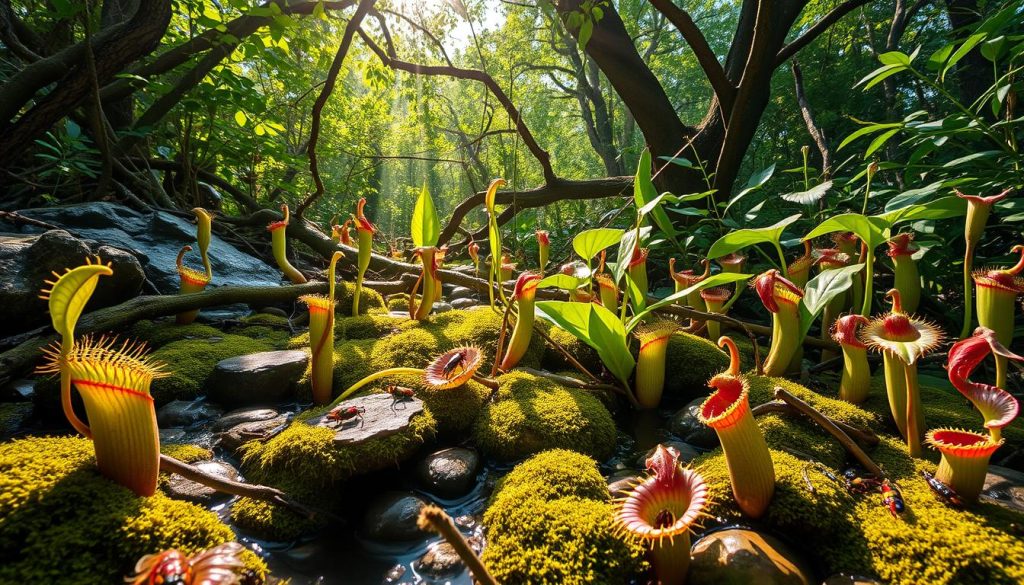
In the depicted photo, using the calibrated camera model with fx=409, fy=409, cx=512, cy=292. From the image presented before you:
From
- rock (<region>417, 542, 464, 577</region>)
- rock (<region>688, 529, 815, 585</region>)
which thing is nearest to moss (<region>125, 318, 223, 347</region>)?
rock (<region>417, 542, 464, 577</region>)

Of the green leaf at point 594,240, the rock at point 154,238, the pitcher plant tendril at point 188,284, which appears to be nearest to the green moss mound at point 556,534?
the green leaf at point 594,240

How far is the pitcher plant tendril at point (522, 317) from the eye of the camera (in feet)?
6.95

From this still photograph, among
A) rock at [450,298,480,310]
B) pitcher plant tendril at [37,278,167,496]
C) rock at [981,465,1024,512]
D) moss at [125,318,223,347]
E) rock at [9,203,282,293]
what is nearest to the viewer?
pitcher plant tendril at [37,278,167,496]

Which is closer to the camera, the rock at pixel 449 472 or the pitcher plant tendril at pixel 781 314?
the rock at pixel 449 472

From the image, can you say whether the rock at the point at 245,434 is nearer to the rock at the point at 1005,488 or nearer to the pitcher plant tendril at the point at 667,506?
the pitcher plant tendril at the point at 667,506

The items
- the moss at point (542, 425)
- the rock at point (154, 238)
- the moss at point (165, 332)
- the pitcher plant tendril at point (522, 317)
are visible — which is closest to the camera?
the moss at point (542, 425)

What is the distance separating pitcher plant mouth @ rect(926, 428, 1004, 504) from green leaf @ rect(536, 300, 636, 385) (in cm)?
108

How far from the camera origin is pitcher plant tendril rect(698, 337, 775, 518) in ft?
4.01

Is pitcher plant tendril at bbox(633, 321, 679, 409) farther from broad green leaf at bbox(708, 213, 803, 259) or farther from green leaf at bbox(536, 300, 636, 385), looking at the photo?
broad green leaf at bbox(708, 213, 803, 259)

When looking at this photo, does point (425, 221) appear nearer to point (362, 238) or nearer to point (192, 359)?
point (362, 238)

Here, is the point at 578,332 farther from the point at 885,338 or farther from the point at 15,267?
the point at 15,267

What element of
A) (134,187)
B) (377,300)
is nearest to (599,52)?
(377,300)

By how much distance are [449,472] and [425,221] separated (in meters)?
1.88

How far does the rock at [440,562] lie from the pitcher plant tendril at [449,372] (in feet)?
2.18
